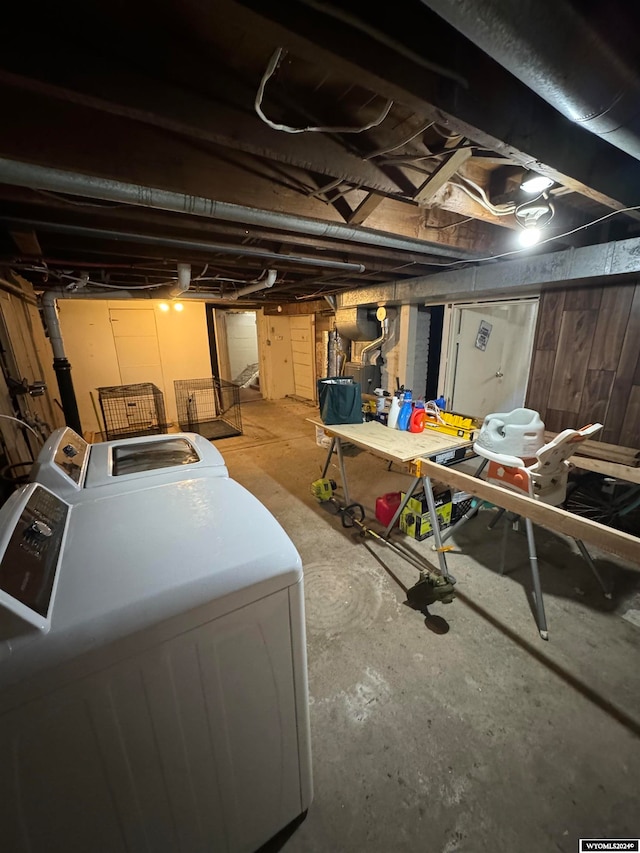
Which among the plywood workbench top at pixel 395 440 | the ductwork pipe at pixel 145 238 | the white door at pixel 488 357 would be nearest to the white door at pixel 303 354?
the white door at pixel 488 357

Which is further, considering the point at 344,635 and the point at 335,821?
the point at 344,635

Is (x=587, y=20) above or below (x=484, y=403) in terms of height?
above

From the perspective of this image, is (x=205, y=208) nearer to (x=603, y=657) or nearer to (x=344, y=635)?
(x=344, y=635)

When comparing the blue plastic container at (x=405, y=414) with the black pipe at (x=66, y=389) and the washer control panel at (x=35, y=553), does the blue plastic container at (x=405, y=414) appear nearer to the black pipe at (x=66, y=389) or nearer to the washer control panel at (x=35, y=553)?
the washer control panel at (x=35, y=553)

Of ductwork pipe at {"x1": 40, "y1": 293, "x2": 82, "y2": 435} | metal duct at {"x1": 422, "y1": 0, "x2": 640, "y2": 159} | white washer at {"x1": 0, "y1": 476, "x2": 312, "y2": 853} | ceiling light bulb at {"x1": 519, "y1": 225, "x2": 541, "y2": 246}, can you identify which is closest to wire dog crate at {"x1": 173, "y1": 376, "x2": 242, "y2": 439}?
ductwork pipe at {"x1": 40, "y1": 293, "x2": 82, "y2": 435}

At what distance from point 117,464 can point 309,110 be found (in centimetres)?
149

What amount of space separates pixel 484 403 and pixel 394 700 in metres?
3.41

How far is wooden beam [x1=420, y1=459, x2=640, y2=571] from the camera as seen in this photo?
1.09 m

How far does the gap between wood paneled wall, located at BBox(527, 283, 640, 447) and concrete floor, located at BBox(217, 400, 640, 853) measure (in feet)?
3.28

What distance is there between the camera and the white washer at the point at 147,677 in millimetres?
587

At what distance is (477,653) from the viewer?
1634 mm

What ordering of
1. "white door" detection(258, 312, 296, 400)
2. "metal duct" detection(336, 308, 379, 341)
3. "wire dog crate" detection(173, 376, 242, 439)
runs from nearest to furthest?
"metal duct" detection(336, 308, 379, 341)
"wire dog crate" detection(173, 376, 242, 439)
"white door" detection(258, 312, 296, 400)

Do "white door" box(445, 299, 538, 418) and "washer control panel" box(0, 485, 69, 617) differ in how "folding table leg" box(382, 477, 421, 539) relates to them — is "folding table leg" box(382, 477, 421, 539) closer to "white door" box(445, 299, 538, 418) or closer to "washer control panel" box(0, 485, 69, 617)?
"washer control panel" box(0, 485, 69, 617)

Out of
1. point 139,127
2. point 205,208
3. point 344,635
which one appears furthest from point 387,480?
point 139,127
